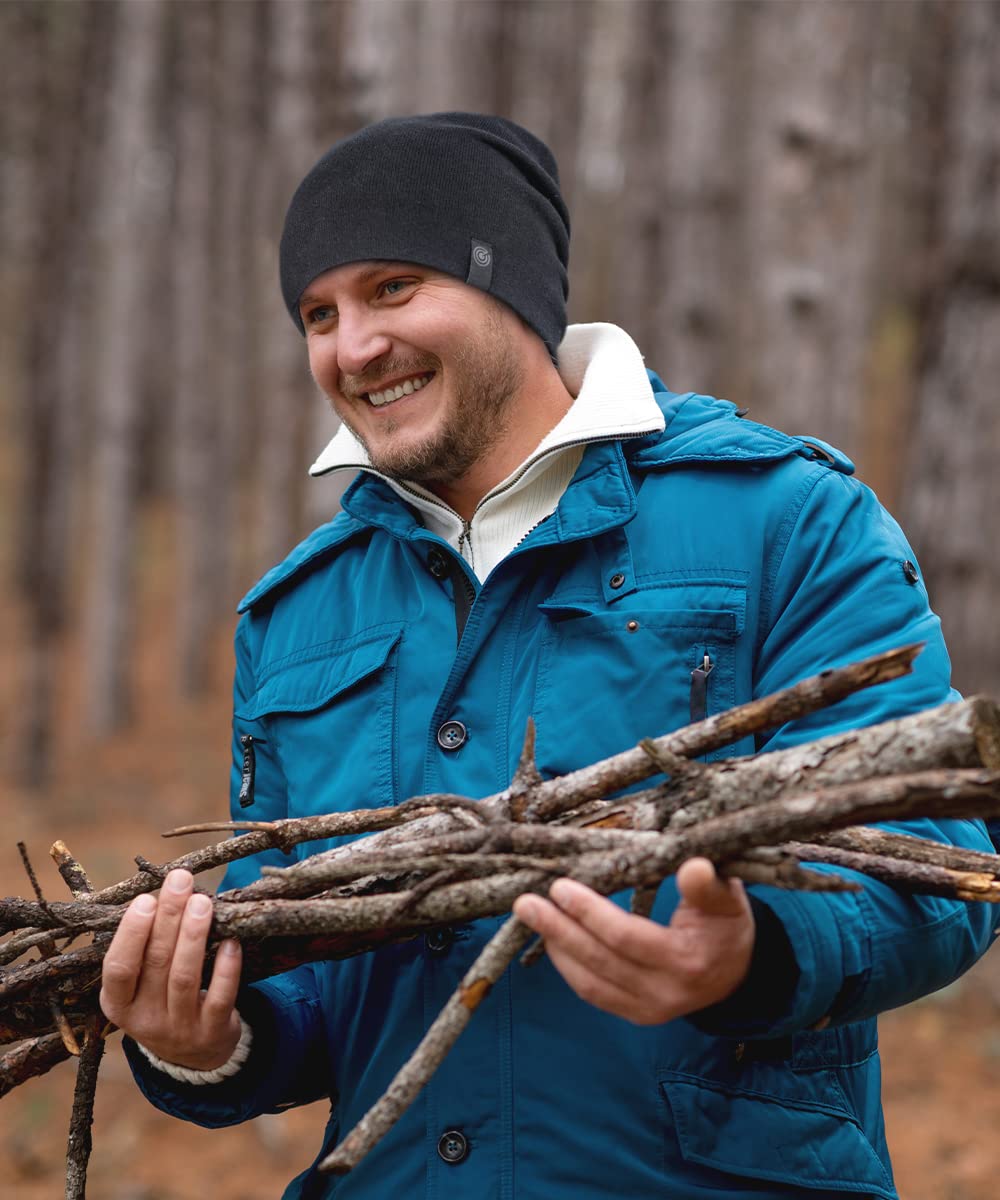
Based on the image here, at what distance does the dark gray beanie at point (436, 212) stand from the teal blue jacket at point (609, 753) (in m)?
0.46

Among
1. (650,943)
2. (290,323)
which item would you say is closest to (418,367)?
(650,943)

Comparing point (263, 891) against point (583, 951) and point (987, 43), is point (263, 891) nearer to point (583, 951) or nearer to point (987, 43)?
point (583, 951)

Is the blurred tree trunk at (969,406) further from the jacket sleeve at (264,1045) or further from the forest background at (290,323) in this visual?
the jacket sleeve at (264,1045)

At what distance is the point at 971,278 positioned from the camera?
5902 millimetres

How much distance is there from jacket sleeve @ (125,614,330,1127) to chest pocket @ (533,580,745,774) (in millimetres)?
670

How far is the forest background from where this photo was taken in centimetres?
580

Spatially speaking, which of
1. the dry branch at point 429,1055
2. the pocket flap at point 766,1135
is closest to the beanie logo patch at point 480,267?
the dry branch at point 429,1055

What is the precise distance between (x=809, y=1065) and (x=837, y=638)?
0.66 meters

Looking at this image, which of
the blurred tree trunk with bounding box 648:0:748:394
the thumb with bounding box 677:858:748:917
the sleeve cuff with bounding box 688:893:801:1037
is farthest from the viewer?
the blurred tree trunk with bounding box 648:0:748:394

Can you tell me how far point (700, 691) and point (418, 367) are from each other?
889 mm

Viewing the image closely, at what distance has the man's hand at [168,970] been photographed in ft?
6.40

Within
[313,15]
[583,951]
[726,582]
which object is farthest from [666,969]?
[313,15]

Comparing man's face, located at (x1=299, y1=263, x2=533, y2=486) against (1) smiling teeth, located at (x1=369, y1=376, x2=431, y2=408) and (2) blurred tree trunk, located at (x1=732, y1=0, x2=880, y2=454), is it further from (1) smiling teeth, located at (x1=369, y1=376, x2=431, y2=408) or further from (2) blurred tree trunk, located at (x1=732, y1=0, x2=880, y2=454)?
(2) blurred tree trunk, located at (x1=732, y1=0, x2=880, y2=454)

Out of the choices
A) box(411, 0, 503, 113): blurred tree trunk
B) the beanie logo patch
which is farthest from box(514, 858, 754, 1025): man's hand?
box(411, 0, 503, 113): blurred tree trunk
